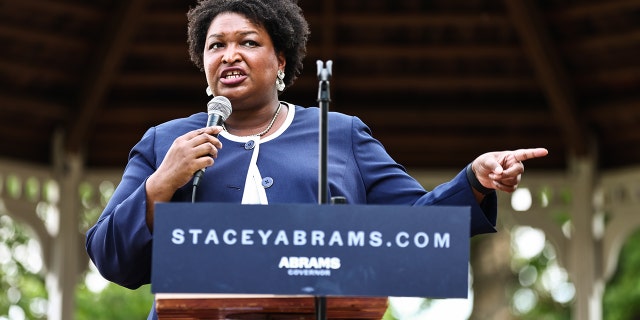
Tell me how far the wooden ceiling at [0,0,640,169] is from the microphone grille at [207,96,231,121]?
5595mm

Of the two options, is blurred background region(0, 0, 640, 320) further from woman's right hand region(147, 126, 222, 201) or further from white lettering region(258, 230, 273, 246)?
white lettering region(258, 230, 273, 246)

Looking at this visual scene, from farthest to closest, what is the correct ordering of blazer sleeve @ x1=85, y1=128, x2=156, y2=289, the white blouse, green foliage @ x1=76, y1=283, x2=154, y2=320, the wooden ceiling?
1. green foliage @ x1=76, y1=283, x2=154, y2=320
2. the wooden ceiling
3. the white blouse
4. blazer sleeve @ x1=85, y1=128, x2=156, y2=289

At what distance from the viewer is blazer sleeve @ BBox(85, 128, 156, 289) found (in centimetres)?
262

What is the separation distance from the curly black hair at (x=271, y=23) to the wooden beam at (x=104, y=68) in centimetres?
523

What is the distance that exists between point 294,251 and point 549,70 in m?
6.57

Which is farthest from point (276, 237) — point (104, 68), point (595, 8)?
point (104, 68)

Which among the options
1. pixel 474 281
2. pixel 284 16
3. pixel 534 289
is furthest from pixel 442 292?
pixel 534 289

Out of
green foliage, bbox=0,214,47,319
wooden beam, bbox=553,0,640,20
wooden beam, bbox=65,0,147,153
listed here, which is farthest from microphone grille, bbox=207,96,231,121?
green foliage, bbox=0,214,47,319

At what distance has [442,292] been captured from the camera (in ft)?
7.68

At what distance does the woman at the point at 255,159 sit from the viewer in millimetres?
2627

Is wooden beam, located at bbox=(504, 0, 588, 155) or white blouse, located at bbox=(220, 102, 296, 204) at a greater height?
wooden beam, located at bbox=(504, 0, 588, 155)

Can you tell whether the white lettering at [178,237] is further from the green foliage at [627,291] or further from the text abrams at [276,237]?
the green foliage at [627,291]

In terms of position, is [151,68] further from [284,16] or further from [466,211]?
[466,211]

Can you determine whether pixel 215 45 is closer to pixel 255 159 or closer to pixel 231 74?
pixel 231 74
